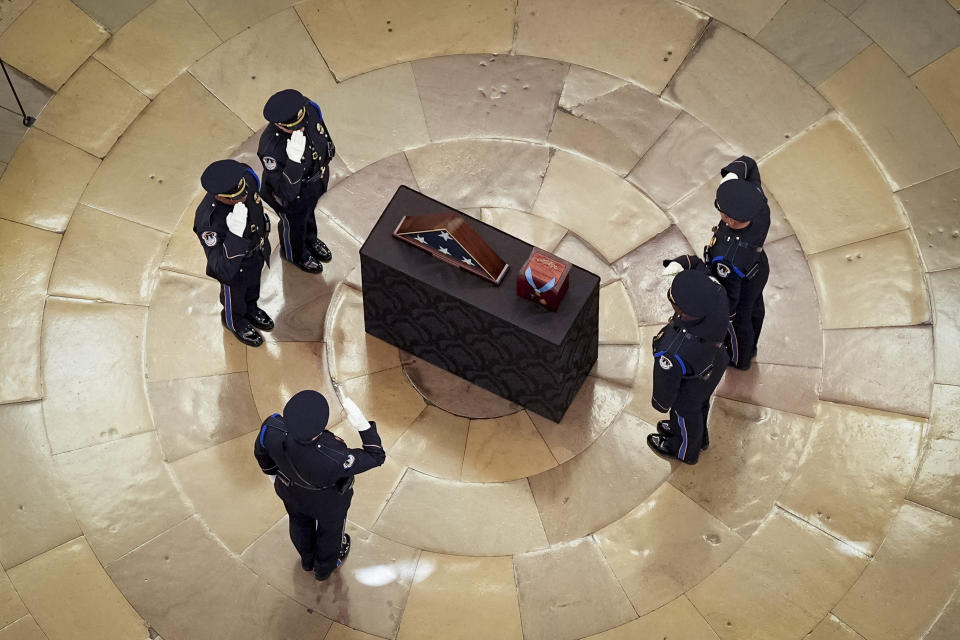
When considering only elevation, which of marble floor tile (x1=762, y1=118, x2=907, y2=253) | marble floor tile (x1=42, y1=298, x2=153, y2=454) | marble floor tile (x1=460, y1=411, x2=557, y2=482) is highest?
marble floor tile (x1=762, y1=118, x2=907, y2=253)

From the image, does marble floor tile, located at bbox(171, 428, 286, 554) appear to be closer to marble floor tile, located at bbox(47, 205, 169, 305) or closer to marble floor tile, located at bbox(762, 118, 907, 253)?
marble floor tile, located at bbox(47, 205, 169, 305)

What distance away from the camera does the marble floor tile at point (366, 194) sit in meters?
10.2

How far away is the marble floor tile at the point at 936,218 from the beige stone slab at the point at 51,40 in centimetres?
811

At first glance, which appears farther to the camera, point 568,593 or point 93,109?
point 93,109

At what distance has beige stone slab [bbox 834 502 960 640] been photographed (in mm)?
8102

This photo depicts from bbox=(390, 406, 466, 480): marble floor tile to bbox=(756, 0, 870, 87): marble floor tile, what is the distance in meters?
4.97

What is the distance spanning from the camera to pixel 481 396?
9242 mm

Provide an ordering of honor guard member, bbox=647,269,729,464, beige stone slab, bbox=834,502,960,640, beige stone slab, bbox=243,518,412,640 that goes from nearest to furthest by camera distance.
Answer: honor guard member, bbox=647,269,729,464 → beige stone slab, bbox=834,502,960,640 → beige stone slab, bbox=243,518,412,640

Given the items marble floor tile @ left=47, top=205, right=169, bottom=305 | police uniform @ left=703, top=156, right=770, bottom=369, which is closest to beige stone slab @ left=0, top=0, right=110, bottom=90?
marble floor tile @ left=47, top=205, right=169, bottom=305

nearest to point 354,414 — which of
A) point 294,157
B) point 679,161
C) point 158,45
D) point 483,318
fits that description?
point 483,318

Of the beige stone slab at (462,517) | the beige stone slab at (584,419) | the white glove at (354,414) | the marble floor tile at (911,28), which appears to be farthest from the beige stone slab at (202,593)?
the marble floor tile at (911,28)

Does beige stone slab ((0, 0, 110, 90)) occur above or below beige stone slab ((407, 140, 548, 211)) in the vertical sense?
below

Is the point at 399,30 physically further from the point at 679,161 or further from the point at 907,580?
the point at 907,580

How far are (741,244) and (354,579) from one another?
12.9 feet
